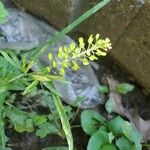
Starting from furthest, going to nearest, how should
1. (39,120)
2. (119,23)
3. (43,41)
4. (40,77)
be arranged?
Answer: (43,41), (119,23), (39,120), (40,77)

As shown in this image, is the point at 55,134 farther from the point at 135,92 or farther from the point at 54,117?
the point at 135,92

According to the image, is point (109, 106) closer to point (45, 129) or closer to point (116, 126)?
point (116, 126)

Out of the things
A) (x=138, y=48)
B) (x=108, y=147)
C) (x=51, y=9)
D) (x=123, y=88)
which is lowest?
(x=108, y=147)

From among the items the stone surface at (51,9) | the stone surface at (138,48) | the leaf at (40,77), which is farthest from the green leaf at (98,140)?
the leaf at (40,77)

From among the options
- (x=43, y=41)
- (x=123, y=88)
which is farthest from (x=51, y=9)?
(x=123, y=88)

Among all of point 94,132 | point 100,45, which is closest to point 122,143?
point 94,132

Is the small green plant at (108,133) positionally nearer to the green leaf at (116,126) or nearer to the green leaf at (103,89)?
the green leaf at (116,126)
